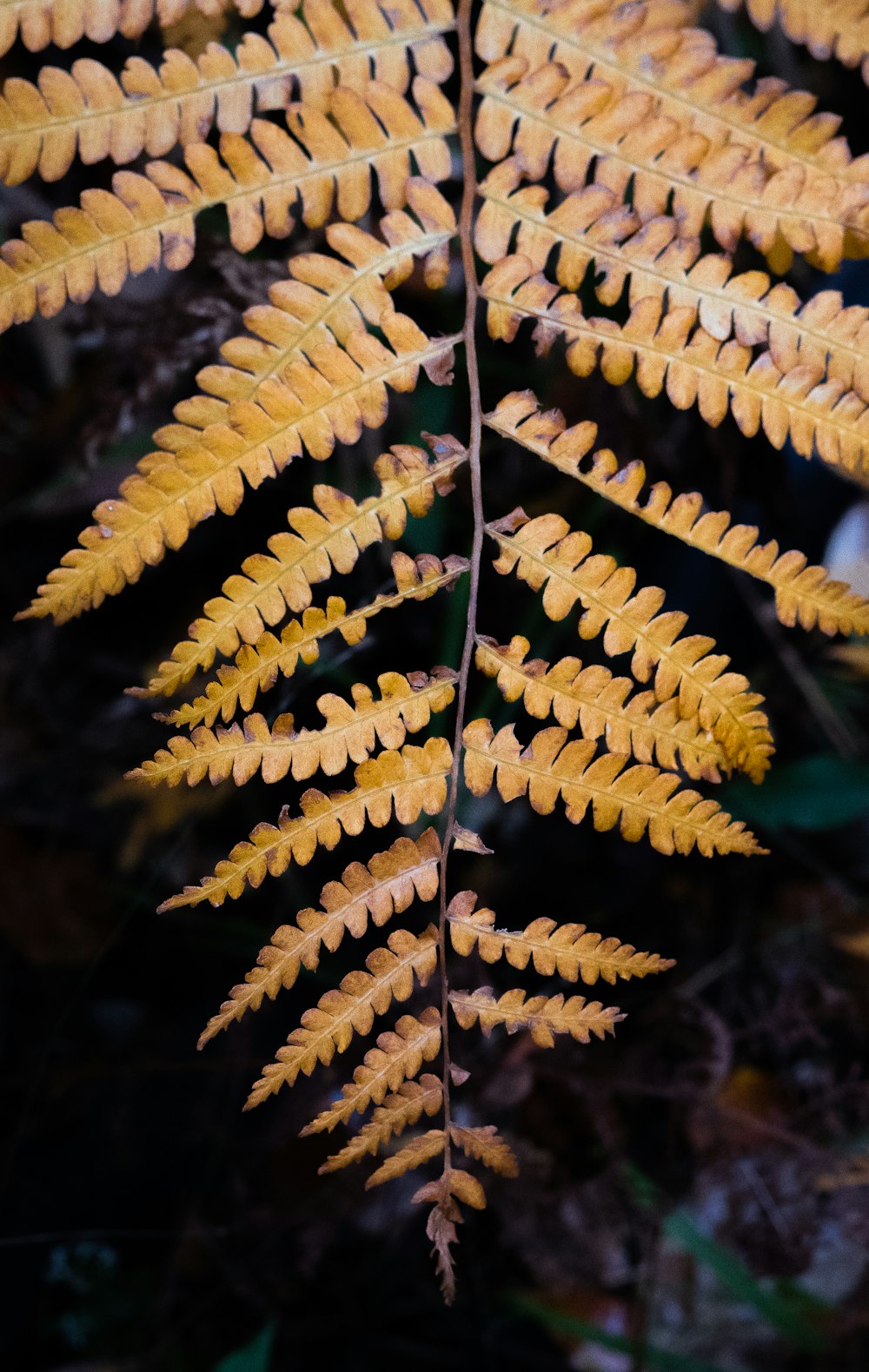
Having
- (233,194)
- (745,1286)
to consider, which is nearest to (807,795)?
(745,1286)

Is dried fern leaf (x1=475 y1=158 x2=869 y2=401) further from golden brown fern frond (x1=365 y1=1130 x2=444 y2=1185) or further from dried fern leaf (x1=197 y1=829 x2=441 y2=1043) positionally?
golden brown fern frond (x1=365 y1=1130 x2=444 y2=1185)

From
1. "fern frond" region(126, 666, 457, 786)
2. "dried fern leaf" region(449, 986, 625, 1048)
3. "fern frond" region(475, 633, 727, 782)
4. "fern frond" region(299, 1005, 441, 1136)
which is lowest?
"fern frond" region(299, 1005, 441, 1136)

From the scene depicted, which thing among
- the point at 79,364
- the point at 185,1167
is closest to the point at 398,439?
the point at 79,364

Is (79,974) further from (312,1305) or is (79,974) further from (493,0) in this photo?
(493,0)

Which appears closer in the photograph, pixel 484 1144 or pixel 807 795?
pixel 484 1144

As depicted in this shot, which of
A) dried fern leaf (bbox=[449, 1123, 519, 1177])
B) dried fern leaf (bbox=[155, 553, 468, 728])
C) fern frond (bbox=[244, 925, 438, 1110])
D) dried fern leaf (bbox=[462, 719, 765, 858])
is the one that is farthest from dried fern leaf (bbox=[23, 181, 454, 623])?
dried fern leaf (bbox=[449, 1123, 519, 1177])

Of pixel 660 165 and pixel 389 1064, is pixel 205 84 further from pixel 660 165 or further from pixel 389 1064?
pixel 389 1064
